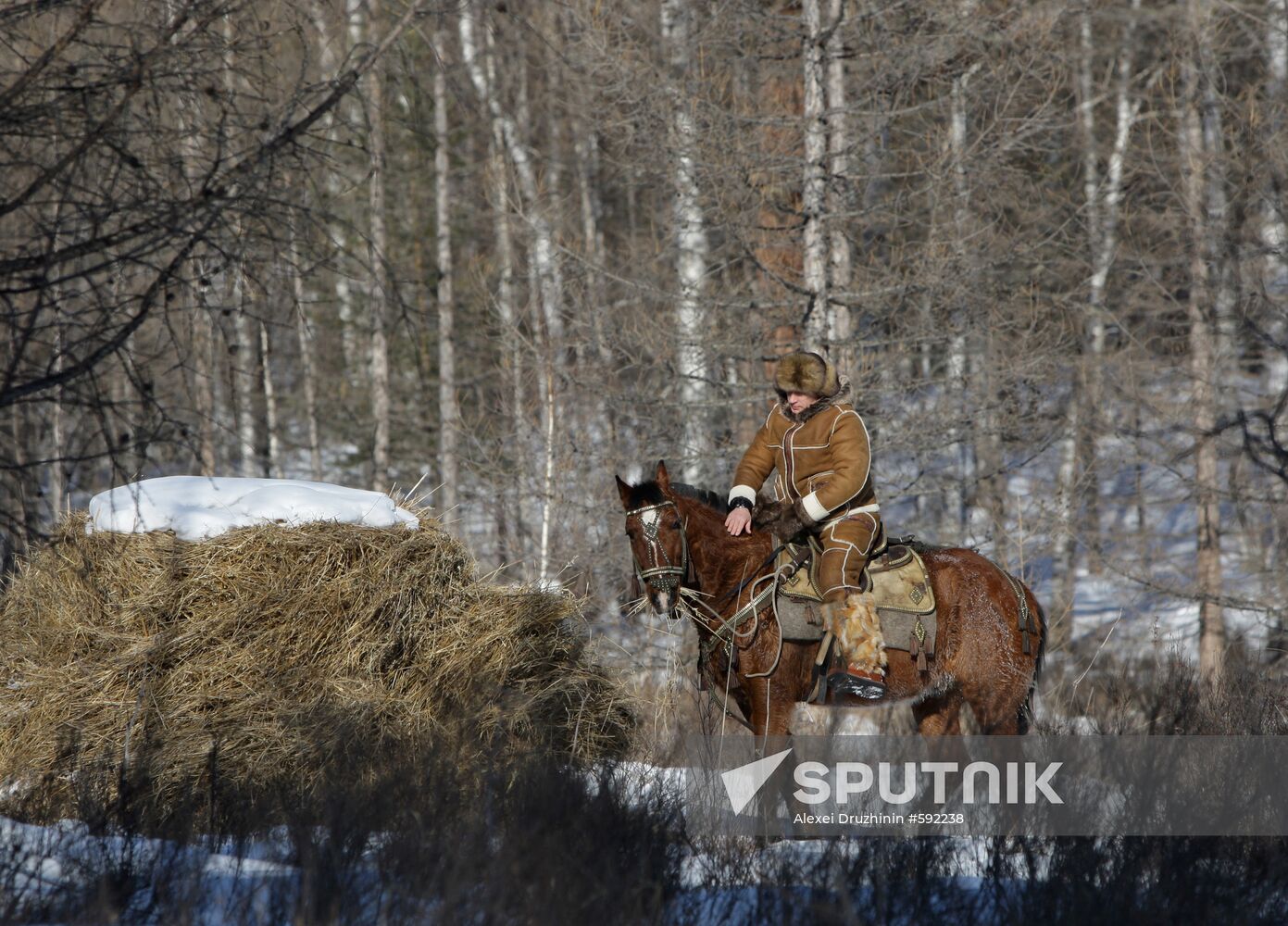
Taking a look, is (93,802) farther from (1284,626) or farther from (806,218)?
(1284,626)

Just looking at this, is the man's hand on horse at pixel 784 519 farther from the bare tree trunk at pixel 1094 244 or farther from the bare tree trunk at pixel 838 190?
the bare tree trunk at pixel 1094 244

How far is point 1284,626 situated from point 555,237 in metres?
10.6

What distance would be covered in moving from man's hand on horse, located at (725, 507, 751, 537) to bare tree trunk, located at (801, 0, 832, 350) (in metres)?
6.61

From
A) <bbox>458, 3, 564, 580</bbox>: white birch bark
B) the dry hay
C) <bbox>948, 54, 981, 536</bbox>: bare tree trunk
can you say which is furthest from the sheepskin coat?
<bbox>948, 54, 981, 536</bbox>: bare tree trunk

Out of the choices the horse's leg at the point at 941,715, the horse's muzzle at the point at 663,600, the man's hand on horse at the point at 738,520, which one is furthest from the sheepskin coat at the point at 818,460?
the horse's leg at the point at 941,715

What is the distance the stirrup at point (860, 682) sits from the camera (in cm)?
705

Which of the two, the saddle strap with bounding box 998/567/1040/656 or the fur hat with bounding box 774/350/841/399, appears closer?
the fur hat with bounding box 774/350/841/399

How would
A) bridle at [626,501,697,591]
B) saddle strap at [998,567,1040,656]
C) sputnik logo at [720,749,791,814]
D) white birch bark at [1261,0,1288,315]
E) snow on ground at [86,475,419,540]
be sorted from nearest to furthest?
sputnik logo at [720,749,791,814], bridle at [626,501,697,591], snow on ground at [86,475,419,540], saddle strap at [998,567,1040,656], white birch bark at [1261,0,1288,315]

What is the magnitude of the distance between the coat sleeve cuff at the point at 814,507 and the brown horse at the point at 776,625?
386 millimetres

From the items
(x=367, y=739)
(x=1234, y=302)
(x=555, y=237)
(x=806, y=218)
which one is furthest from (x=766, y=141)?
(x=367, y=739)

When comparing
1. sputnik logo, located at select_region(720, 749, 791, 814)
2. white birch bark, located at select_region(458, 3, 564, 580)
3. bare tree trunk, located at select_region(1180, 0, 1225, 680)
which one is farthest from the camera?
bare tree trunk, located at select_region(1180, 0, 1225, 680)

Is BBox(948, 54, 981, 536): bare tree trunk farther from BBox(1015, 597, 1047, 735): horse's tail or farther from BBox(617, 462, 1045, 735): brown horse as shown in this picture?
BBox(617, 462, 1045, 735): brown horse

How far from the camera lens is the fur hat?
24.0 ft

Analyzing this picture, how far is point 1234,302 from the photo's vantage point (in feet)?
60.1
